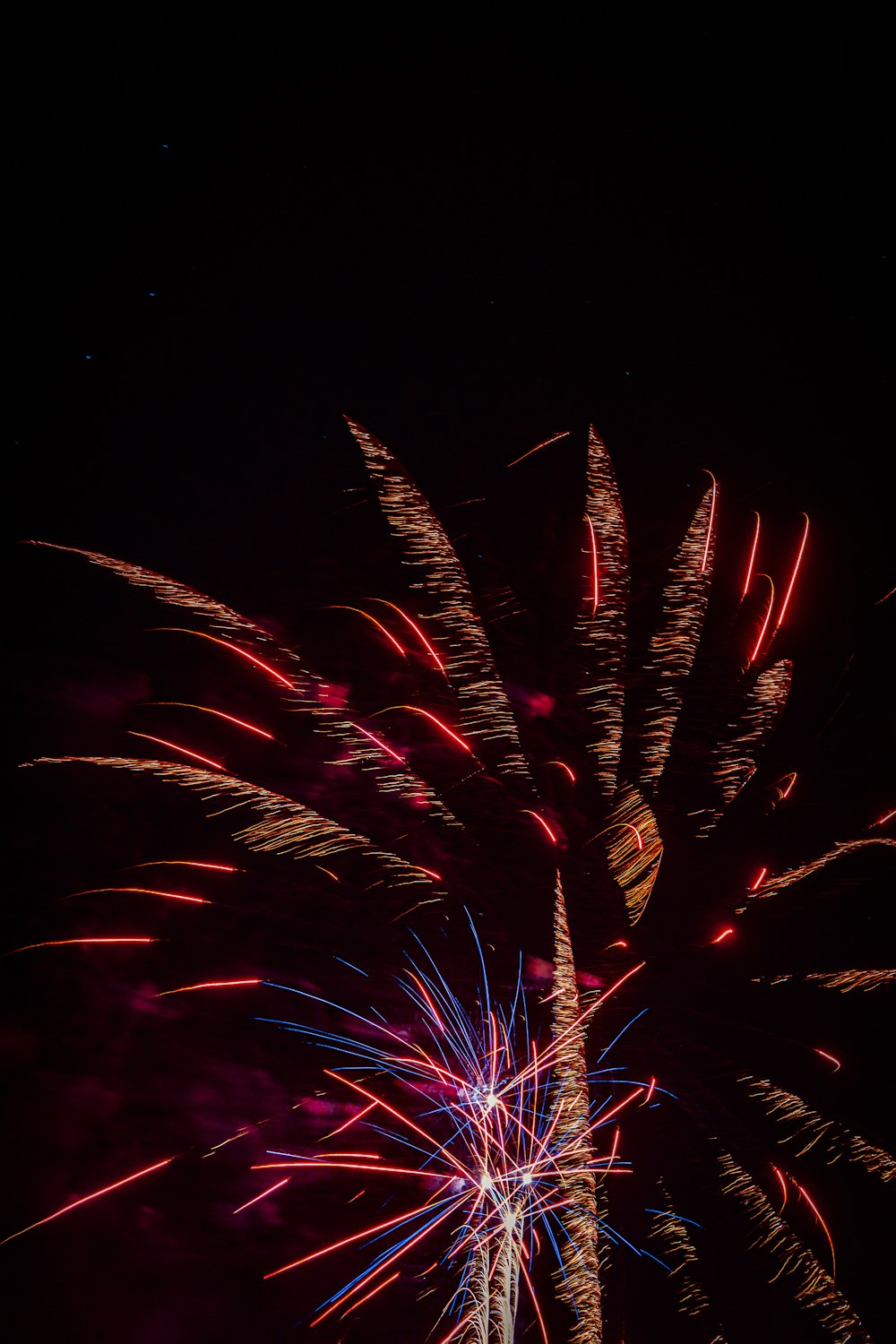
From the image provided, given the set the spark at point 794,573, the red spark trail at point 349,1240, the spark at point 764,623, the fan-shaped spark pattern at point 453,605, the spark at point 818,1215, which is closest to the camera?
the red spark trail at point 349,1240

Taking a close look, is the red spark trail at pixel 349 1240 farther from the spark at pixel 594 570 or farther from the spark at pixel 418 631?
the spark at pixel 594 570

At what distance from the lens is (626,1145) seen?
1.69 m

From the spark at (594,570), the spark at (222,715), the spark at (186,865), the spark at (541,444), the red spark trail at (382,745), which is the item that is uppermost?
the spark at (541,444)

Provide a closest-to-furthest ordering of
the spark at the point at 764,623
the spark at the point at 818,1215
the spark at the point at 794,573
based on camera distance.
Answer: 1. the spark at the point at 818,1215
2. the spark at the point at 764,623
3. the spark at the point at 794,573

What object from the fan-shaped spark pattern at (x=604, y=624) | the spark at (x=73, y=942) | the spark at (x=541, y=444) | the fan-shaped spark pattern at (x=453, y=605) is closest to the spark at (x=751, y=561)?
the fan-shaped spark pattern at (x=604, y=624)

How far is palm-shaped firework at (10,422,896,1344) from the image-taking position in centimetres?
162

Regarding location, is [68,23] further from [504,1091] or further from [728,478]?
[504,1091]

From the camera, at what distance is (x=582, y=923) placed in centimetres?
178

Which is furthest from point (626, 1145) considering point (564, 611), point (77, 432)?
point (77, 432)

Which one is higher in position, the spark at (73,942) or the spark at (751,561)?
the spark at (751,561)

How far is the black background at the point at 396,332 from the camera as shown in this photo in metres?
1.85

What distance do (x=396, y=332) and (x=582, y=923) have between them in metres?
1.65

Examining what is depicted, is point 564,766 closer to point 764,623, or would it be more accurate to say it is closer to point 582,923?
point 582,923

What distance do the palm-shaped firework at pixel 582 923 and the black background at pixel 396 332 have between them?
0.49ft
